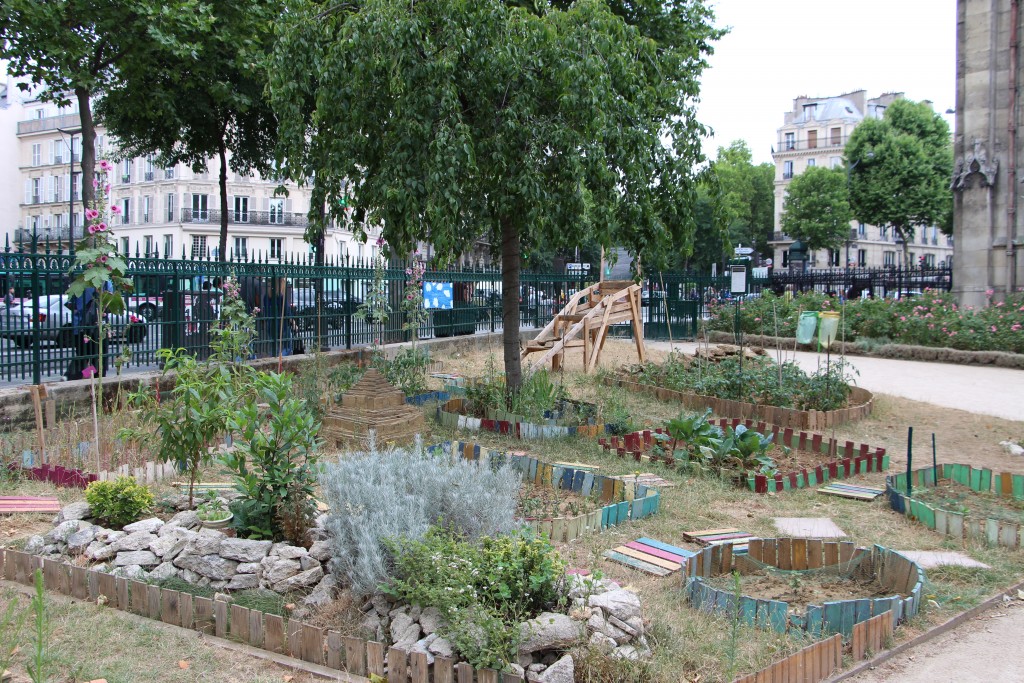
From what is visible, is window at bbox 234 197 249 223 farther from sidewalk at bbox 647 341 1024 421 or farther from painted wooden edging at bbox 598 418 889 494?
painted wooden edging at bbox 598 418 889 494

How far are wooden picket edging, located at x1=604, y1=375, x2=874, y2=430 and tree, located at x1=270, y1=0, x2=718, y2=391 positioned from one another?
229 cm

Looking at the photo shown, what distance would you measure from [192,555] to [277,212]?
172 feet

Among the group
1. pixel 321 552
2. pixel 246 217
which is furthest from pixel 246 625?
pixel 246 217

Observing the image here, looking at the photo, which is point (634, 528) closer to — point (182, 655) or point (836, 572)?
point (836, 572)

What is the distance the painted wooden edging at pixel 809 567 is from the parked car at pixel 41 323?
A: 7280 mm

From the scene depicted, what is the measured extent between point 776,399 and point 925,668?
689 cm

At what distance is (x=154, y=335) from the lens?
36.2 feet

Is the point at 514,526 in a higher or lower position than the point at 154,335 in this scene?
lower

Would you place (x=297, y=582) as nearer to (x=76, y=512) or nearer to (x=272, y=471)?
(x=272, y=471)

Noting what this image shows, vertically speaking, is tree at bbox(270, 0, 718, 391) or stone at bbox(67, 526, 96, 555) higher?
tree at bbox(270, 0, 718, 391)

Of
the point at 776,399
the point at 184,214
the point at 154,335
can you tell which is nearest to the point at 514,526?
the point at 776,399

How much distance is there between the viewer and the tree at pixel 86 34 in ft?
47.3

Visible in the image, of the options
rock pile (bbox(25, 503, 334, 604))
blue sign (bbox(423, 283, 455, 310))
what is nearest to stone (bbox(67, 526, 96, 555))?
rock pile (bbox(25, 503, 334, 604))

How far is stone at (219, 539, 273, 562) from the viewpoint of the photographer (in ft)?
15.2
